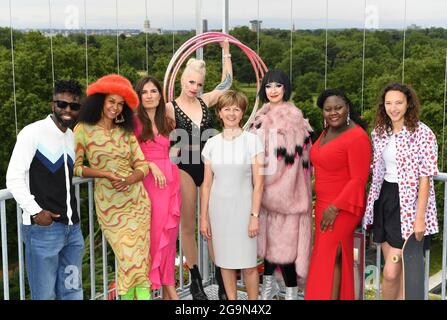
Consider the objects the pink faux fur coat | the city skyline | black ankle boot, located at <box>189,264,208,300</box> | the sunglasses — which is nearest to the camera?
the sunglasses

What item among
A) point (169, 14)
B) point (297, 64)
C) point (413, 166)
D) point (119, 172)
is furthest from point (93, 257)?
point (297, 64)

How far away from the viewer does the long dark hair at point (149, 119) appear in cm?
311

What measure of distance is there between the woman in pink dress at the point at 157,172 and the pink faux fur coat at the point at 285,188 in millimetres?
513

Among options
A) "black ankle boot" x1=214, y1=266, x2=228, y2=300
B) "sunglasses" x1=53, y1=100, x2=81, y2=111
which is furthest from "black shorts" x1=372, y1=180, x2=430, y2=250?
"sunglasses" x1=53, y1=100, x2=81, y2=111

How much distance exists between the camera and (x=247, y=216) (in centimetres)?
321

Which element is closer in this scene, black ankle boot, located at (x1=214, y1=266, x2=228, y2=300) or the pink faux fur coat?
the pink faux fur coat

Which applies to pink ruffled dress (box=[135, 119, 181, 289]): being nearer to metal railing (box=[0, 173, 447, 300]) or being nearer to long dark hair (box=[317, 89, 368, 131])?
metal railing (box=[0, 173, 447, 300])

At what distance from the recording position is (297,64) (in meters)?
18.4

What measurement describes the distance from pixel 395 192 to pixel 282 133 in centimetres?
69

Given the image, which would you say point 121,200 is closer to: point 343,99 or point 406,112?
point 343,99

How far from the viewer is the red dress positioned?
2.99m

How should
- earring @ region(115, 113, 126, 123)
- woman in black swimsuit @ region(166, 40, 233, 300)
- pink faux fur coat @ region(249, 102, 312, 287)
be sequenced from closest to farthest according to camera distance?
earring @ region(115, 113, 126, 123)
pink faux fur coat @ region(249, 102, 312, 287)
woman in black swimsuit @ region(166, 40, 233, 300)

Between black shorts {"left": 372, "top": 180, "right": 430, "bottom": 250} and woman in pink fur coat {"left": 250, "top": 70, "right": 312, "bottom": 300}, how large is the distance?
1.39 ft

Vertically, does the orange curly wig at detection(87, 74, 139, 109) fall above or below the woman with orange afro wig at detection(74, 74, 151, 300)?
above
